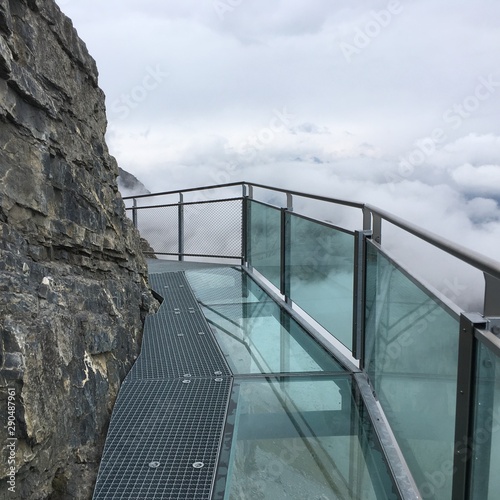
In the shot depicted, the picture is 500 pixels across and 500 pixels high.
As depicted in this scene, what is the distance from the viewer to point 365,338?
335cm

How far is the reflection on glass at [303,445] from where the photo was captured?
236cm

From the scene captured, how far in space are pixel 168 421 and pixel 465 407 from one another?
5.59 ft

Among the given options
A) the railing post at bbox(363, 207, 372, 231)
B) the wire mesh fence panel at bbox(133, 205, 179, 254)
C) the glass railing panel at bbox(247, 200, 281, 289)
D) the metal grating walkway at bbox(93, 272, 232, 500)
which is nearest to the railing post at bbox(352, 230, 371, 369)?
the railing post at bbox(363, 207, 372, 231)

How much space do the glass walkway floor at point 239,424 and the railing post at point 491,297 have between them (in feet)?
3.86

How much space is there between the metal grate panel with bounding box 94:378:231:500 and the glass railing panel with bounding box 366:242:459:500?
896 millimetres

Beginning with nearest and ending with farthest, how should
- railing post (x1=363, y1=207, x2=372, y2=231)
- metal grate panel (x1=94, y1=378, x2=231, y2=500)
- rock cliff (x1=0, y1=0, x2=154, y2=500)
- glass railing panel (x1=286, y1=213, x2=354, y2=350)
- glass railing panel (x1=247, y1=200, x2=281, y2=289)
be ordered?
rock cliff (x1=0, y1=0, x2=154, y2=500)
metal grate panel (x1=94, y1=378, x2=231, y2=500)
railing post (x1=363, y1=207, x2=372, y2=231)
glass railing panel (x1=286, y1=213, x2=354, y2=350)
glass railing panel (x1=247, y1=200, x2=281, y2=289)

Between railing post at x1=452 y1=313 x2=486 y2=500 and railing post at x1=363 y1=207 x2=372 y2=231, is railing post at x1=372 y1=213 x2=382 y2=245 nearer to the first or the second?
railing post at x1=363 y1=207 x2=372 y2=231

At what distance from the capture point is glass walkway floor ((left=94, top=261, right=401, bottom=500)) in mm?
2377

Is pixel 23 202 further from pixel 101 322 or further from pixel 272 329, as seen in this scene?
pixel 272 329

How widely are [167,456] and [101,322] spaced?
2.99 ft

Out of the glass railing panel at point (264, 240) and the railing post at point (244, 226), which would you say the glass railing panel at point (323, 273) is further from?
the railing post at point (244, 226)

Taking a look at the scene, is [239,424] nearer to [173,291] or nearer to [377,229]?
[377,229]

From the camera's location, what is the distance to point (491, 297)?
146cm

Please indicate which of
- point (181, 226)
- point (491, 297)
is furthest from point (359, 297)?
point (181, 226)
